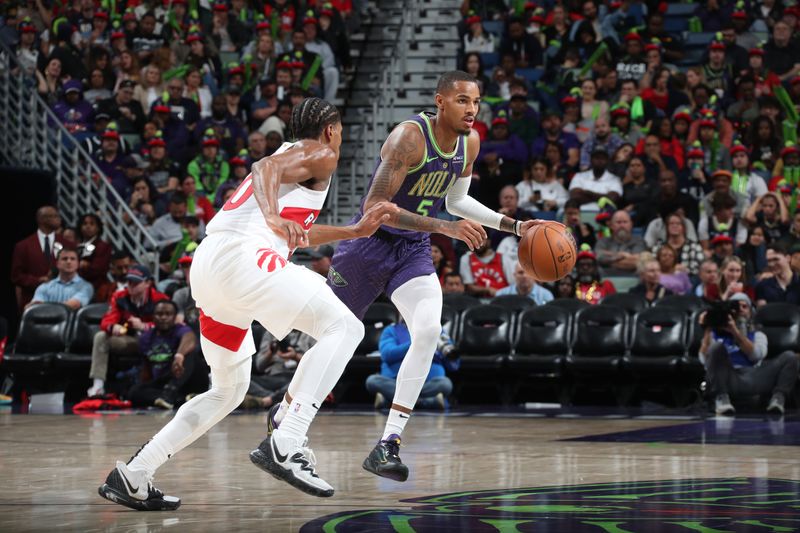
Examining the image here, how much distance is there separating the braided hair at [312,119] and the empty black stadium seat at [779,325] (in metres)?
7.12

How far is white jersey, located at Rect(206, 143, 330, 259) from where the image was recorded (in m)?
5.67

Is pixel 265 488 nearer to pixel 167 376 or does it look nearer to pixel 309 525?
pixel 309 525

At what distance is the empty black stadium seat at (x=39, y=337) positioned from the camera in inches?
535

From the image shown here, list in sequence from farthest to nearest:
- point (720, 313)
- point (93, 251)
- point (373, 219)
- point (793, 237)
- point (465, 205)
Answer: point (93, 251), point (793, 237), point (720, 313), point (465, 205), point (373, 219)

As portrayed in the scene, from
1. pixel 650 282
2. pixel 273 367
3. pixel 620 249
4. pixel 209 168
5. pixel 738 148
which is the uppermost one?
pixel 738 148

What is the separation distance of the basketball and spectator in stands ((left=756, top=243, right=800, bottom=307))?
615cm

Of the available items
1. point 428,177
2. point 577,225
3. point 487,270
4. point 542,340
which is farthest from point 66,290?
point 428,177

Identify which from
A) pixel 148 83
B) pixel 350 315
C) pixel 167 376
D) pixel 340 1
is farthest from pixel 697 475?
pixel 340 1

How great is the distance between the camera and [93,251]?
1423cm

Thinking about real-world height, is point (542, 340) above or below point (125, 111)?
below

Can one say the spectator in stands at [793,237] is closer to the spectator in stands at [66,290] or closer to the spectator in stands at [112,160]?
the spectator in stands at [66,290]

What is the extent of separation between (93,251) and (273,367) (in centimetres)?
286

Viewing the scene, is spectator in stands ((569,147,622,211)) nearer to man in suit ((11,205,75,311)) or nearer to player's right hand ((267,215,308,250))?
man in suit ((11,205,75,311))

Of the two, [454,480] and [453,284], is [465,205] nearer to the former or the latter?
[454,480]
